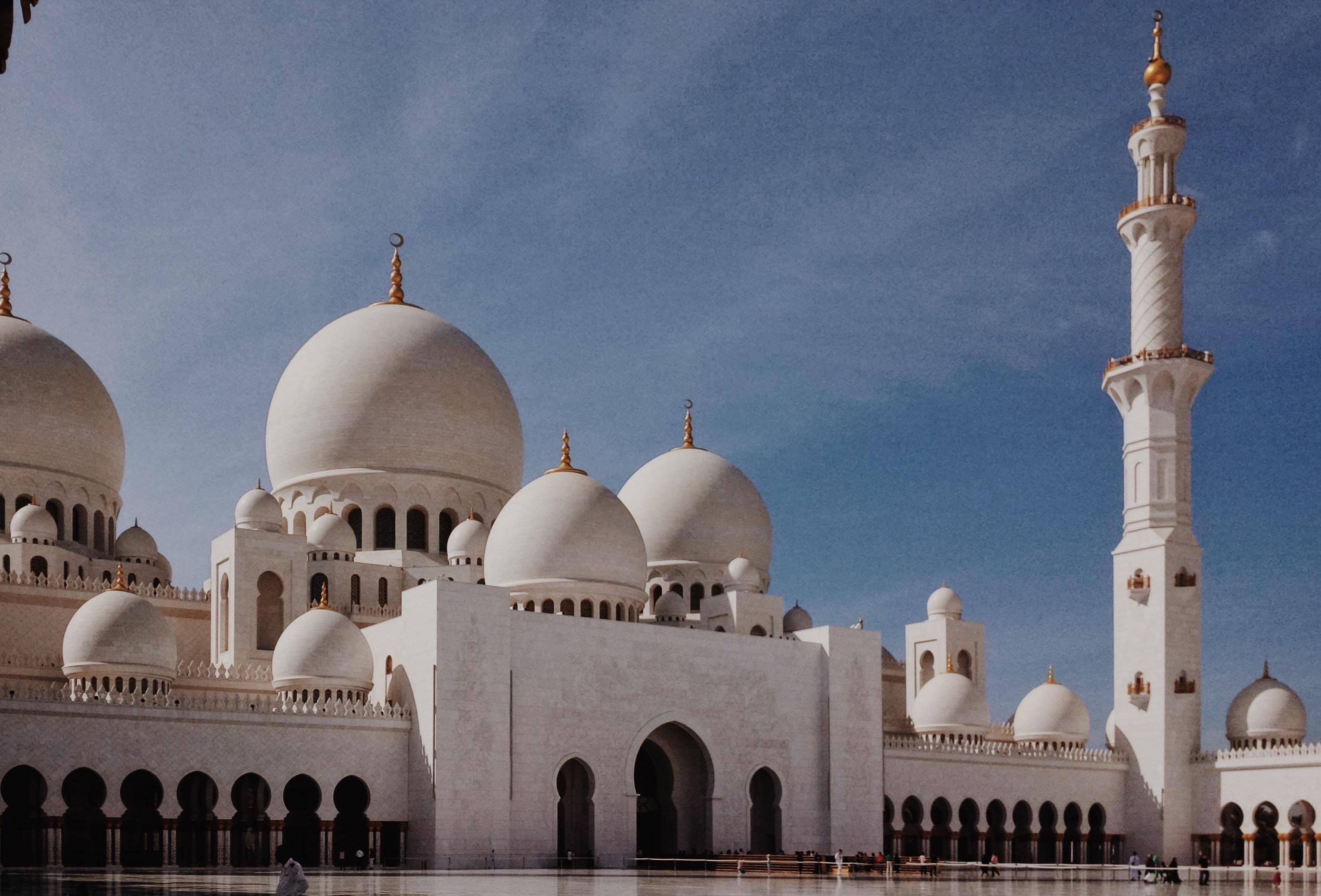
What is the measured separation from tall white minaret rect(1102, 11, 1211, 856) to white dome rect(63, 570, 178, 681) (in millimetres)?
18585

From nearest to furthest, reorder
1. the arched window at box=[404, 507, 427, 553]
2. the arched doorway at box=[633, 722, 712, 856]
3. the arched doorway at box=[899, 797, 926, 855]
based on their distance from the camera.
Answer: the arched doorway at box=[633, 722, 712, 856] → the arched window at box=[404, 507, 427, 553] → the arched doorway at box=[899, 797, 926, 855]

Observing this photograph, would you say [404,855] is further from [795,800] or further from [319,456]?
[319,456]

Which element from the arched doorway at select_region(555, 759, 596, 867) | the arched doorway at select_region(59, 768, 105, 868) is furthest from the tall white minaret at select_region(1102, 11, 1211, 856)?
the arched doorway at select_region(59, 768, 105, 868)

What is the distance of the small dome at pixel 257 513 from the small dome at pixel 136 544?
2.40 m

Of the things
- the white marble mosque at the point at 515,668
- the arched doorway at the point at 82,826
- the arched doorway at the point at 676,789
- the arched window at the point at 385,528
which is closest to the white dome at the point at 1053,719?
the white marble mosque at the point at 515,668

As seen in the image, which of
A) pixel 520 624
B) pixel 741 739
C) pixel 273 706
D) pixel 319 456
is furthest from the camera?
pixel 319 456

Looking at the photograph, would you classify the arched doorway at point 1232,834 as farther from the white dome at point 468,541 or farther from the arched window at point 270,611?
the arched window at point 270,611

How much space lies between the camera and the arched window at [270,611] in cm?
2803

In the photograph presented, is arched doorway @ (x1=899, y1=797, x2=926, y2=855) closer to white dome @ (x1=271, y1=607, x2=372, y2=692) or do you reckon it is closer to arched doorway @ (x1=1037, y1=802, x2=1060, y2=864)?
arched doorway @ (x1=1037, y1=802, x2=1060, y2=864)

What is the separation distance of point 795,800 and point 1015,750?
652 cm

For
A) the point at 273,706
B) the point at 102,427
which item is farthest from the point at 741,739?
the point at 102,427

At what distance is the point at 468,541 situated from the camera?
2939 cm

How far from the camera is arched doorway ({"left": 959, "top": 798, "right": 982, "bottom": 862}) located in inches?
1253

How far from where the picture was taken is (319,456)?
100 ft
